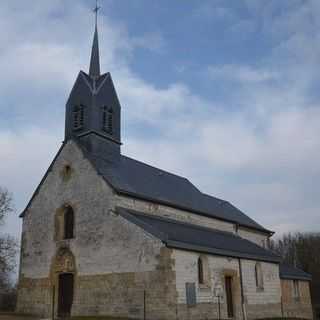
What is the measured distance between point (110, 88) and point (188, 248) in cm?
1458

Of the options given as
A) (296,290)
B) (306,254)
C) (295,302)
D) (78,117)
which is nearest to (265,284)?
(295,302)

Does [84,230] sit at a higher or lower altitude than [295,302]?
higher

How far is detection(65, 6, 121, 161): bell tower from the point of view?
2992 cm

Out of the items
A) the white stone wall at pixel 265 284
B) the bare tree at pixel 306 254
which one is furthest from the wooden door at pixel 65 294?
the bare tree at pixel 306 254

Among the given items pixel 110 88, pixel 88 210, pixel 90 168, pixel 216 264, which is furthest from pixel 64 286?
pixel 110 88

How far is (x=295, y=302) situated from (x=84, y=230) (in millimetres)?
18405

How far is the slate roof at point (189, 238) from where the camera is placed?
22.9 metres

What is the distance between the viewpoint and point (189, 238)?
2488 centimetres

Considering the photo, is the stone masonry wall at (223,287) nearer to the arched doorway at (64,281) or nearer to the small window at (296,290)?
the small window at (296,290)

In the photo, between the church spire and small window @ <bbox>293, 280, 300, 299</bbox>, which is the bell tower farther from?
small window @ <bbox>293, 280, 300, 299</bbox>

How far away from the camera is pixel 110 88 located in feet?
107

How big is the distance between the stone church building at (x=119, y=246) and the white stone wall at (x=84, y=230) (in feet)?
0.20

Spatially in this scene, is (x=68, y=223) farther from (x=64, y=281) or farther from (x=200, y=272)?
(x=200, y=272)

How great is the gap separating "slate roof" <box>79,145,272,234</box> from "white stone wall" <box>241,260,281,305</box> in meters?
5.77
